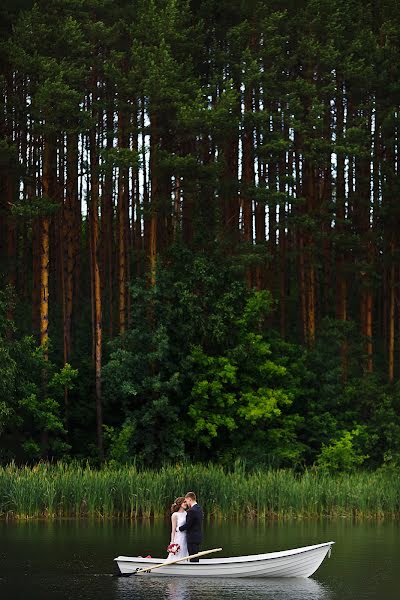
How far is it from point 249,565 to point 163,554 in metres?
4.34

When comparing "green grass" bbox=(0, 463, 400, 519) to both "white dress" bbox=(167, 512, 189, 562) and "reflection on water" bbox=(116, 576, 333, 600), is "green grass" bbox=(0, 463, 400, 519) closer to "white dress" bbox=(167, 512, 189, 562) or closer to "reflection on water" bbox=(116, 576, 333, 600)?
"white dress" bbox=(167, 512, 189, 562)

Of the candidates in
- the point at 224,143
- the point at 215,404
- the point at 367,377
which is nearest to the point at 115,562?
the point at 215,404

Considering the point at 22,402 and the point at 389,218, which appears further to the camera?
the point at 389,218

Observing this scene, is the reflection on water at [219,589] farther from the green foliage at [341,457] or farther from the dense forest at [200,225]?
the green foliage at [341,457]

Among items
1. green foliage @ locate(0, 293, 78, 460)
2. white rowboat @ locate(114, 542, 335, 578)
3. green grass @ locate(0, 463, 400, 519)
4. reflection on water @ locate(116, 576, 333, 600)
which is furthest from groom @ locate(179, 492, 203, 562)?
green foliage @ locate(0, 293, 78, 460)

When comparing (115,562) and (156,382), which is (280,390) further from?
(115,562)

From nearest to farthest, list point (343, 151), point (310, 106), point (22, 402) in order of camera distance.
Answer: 1. point (22, 402)
2. point (343, 151)
3. point (310, 106)

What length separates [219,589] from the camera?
24.3 meters

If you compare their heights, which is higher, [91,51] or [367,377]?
[91,51]

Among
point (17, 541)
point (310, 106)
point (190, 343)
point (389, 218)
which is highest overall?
point (310, 106)

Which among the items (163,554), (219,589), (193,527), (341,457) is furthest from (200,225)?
(219,589)

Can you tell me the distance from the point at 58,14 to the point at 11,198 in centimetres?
911

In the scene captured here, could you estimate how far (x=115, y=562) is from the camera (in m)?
27.0

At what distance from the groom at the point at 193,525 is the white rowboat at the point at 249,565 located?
547mm
